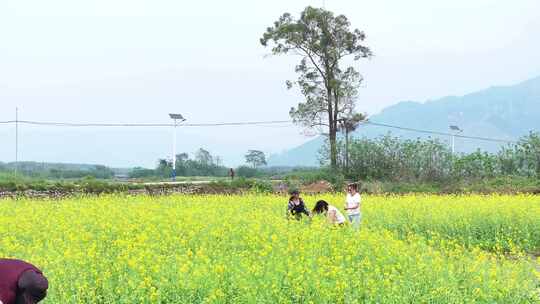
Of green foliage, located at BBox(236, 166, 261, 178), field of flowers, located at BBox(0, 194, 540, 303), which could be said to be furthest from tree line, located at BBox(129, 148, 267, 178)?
field of flowers, located at BBox(0, 194, 540, 303)

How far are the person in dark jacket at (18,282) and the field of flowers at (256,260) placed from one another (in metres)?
3.41

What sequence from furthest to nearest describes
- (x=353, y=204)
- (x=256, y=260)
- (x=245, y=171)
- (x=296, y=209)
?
(x=245, y=171) → (x=353, y=204) → (x=296, y=209) → (x=256, y=260)

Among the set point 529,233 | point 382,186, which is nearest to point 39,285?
point 529,233

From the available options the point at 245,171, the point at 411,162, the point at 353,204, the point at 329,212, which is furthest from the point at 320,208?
the point at 245,171

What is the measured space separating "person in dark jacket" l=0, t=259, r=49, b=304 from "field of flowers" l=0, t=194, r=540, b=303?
3.41 meters

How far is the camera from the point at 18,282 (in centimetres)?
484

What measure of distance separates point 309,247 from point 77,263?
3843 mm

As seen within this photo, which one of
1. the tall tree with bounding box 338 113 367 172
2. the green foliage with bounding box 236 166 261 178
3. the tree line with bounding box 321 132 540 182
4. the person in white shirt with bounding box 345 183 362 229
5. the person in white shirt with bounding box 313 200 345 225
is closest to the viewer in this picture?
the person in white shirt with bounding box 313 200 345 225

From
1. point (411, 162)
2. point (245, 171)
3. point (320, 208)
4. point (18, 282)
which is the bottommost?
point (18, 282)

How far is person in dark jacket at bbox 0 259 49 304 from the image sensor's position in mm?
4832

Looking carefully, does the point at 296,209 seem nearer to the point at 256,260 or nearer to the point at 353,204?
the point at 353,204

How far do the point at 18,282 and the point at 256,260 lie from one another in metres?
6.40

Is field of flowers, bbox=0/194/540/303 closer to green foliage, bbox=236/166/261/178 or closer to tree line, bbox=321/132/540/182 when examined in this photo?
tree line, bbox=321/132/540/182

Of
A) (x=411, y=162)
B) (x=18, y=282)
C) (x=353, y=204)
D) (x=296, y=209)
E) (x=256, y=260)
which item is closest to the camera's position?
(x=18, y=282)
